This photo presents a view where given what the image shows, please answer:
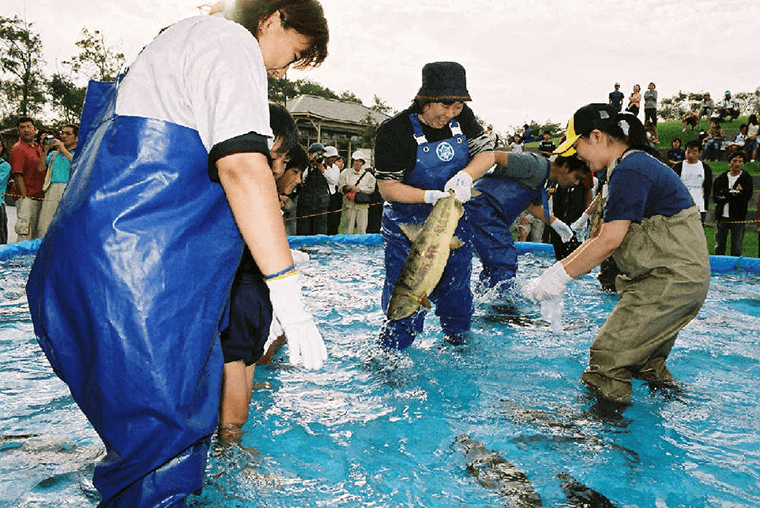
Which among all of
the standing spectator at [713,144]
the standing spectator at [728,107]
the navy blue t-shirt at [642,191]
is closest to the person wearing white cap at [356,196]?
the navy blue t-shirt at [642,191]

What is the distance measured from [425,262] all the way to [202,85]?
2.54 metres

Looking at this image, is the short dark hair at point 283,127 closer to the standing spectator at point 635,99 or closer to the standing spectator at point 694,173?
the standing spectator at point 694,173

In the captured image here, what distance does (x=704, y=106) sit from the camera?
115ft

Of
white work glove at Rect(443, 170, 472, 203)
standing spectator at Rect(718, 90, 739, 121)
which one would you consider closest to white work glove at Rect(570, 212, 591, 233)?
white work glove at Rect(443, 170, 472, 203)

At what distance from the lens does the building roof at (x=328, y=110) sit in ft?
116

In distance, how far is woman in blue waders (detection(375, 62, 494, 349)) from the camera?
4.24 m

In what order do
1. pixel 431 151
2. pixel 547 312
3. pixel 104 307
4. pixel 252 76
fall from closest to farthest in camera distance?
1. pixel 104 307
2. pixel 252 76
3. pixel 547 312
4. pixel 431 151

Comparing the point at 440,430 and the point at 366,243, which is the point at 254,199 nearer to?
the point at 440,430

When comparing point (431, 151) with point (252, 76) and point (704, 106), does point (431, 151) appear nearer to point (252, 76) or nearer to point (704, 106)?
point (252, 76)

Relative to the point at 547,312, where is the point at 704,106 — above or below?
above

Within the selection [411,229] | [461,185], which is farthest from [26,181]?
[461,185]

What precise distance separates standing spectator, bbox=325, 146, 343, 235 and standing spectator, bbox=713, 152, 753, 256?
28.8ft

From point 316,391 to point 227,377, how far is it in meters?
1.54

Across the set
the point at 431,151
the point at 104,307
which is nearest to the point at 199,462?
the point at 104,307
